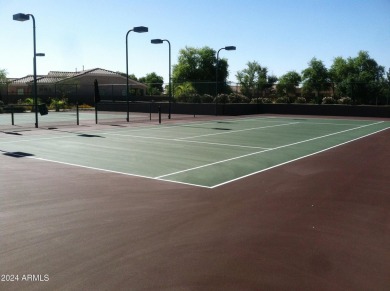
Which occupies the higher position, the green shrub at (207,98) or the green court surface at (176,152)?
the green shrub at (207,98)

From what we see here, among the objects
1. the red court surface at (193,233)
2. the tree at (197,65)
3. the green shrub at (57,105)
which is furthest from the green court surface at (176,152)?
the tree at (197,65)

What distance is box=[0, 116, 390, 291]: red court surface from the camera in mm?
4301

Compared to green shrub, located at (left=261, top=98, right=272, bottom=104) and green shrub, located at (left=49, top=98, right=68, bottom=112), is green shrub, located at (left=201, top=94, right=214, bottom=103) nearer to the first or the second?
green shrub, located at (left=261, top=98, right=272, bottom=104)

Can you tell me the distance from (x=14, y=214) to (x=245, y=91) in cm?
3463

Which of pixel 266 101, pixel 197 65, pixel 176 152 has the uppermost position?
pixel 197 65

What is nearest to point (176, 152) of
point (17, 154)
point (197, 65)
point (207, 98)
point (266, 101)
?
point (17, 154)

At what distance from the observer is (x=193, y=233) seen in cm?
567

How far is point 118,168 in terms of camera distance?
10.5 m

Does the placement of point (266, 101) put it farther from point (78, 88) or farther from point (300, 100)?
point (78, 88)

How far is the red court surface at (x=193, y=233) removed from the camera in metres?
4.30

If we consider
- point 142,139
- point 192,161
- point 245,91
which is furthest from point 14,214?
point 245,91

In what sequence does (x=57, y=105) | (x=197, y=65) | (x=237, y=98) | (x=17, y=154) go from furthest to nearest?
(x=197, y=65)
(x=57, y=105)
(x=237, y=98)
(x=17, y=154)

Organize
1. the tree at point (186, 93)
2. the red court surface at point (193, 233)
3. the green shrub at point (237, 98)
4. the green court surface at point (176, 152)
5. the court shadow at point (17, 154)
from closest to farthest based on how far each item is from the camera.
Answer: the red court surface at point (193, 233), the green court surface at point (176, 152), the court shadow at point (17, 154), the green shrub at point (237, 98), the tree at point (186, 93)

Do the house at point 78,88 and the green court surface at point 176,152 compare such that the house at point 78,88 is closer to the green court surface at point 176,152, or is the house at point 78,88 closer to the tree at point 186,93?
the tree at point 186,93
